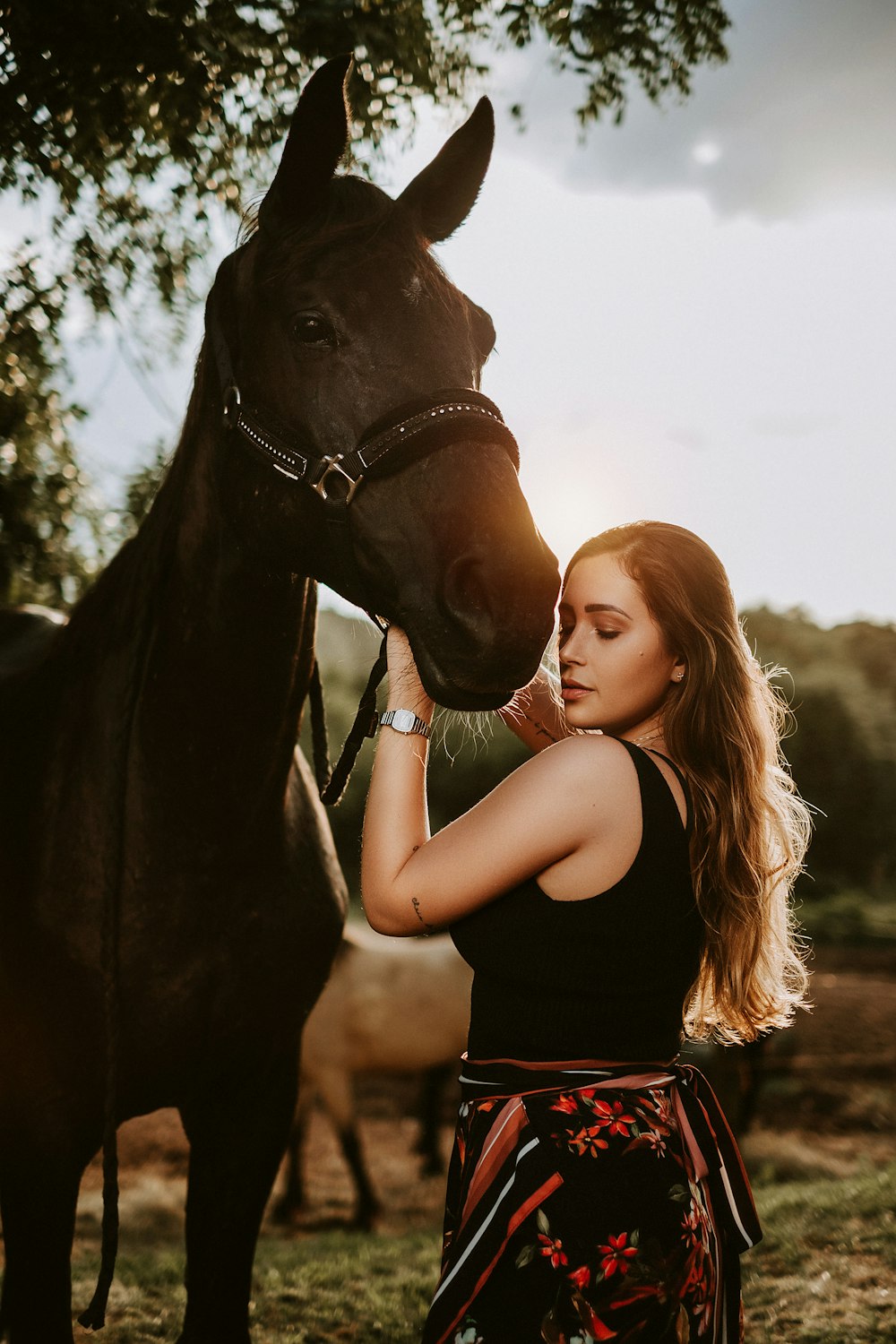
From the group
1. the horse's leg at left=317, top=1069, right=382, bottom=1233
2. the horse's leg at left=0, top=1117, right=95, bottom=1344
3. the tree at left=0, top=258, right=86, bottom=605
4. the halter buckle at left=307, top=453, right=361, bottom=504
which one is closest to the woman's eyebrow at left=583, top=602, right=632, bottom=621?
the halter buckle at left=307, top=453, right=361, bottom=504

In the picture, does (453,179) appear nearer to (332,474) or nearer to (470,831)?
(332,474)

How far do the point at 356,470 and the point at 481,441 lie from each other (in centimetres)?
23

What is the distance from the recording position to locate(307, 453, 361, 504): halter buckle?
5.79ft

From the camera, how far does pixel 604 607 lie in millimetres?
1806

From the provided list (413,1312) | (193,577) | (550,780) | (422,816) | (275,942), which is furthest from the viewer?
(413,1312)

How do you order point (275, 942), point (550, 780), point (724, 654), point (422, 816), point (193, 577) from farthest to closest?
point (275, 942) → point (193, 577) → point (724, 654) → point (422, 816) → point (550, 780)

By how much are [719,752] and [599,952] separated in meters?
0.44

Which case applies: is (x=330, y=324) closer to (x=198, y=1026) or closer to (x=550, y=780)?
(x=550, y=780)

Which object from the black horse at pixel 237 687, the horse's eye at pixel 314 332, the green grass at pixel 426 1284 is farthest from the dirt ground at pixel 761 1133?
the horse's eye at pixel 314 332

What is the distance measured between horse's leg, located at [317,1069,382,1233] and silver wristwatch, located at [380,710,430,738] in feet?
18.9

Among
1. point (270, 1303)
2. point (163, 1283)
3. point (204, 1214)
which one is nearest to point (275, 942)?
point (204, 1214)

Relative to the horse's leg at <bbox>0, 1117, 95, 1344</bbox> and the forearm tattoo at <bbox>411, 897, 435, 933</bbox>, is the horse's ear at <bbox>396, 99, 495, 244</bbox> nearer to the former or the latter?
the forearm tattoo at <bbox>411, 897, 435, 933</bbox>

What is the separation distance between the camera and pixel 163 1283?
13.1 feet

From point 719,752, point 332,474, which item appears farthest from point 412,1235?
point 332,474
